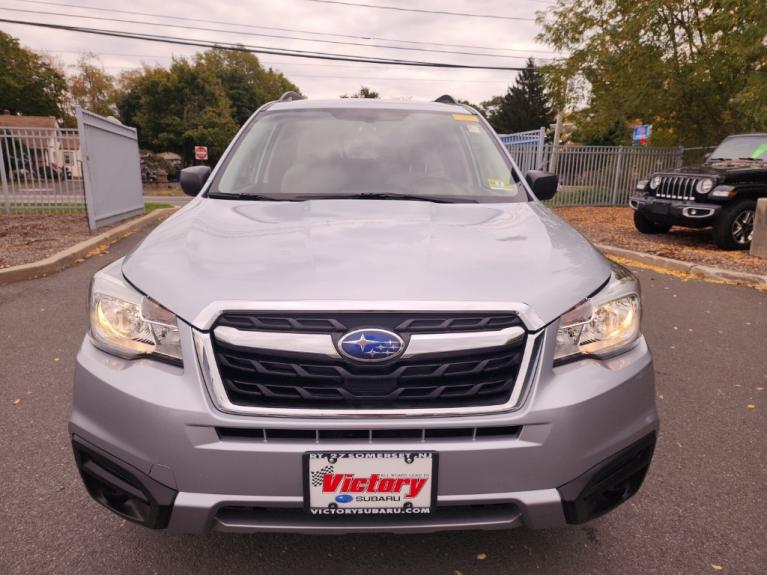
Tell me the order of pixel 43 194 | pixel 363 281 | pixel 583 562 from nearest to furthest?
pixel 363 281
pixel 583 562
pixel 43 194

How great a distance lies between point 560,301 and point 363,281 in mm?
595

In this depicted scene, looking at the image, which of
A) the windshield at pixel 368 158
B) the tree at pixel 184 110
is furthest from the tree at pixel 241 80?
the windshield at pixel 368 158

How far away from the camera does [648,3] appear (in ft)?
47.3

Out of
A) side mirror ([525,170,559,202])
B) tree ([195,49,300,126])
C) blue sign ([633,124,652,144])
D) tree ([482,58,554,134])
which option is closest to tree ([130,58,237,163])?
tree ([195,49,300,126])

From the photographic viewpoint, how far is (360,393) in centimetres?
154

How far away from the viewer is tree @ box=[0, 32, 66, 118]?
49.7m

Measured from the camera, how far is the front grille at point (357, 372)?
1530 mm

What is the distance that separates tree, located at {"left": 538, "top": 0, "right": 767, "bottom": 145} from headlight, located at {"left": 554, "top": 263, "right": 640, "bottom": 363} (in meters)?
14.6

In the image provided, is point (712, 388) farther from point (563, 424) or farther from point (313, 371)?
point (313, 371)

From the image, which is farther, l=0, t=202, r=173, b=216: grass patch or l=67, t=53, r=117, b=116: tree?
l=67, t=53, r=117, b=116: tree

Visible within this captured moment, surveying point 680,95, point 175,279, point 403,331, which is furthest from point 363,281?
point 680,95

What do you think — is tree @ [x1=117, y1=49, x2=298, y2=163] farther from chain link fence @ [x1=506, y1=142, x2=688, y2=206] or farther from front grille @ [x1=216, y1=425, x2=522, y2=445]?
front grille @ [x1=216, y1=425, x2=522, y2=445]

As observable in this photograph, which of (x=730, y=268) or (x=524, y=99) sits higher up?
(x=524, y=99)

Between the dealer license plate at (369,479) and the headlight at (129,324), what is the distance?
531mm
